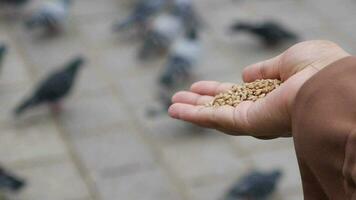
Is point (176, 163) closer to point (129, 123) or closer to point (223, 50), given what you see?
point (129, 123)

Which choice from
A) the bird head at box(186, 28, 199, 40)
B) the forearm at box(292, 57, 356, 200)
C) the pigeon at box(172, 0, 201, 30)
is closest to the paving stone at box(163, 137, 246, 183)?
the bird head at box(186, 28, 199, 40)

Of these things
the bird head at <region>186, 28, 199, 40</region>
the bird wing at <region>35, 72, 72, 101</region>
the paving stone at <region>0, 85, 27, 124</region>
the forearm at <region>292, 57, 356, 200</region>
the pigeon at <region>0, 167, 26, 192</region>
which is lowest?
the forearm at <region>292, 57, 356, 200</region>

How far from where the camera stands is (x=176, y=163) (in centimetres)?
350

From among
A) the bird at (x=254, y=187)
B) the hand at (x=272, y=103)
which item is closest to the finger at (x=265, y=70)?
the hand at (x=272, y=103)

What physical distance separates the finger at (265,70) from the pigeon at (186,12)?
2549mm

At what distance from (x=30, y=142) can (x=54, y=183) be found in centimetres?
37

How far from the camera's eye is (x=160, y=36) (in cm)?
443

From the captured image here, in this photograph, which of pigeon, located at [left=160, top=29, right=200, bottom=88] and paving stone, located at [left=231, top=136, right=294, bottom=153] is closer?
paving stone, located at [left=231, top=136, right=294, bottom=153]

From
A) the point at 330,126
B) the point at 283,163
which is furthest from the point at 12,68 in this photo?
the point at 330,126

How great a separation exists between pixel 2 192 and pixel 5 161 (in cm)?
32

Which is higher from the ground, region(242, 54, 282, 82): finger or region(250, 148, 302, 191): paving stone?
region(242, 54, 282, 82): finger

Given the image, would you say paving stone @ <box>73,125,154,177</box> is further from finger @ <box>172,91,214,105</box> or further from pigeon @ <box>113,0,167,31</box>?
finger @ <box>172,91,214,105</box>

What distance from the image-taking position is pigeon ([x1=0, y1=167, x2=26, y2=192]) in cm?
313

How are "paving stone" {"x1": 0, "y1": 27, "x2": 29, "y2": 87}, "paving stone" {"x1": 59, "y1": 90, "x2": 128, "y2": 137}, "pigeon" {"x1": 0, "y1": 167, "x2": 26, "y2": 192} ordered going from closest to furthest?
"pigeon" {"x1": 0, "y1": 167, "x2": 26, "y2": 192} < "paving stone" {"x1": 59, "y1": 90, "x2": 128, "y2": 137} < "paving stone" {"x1": 0, "y1": 27, "x2": 29, "y2": 87}
